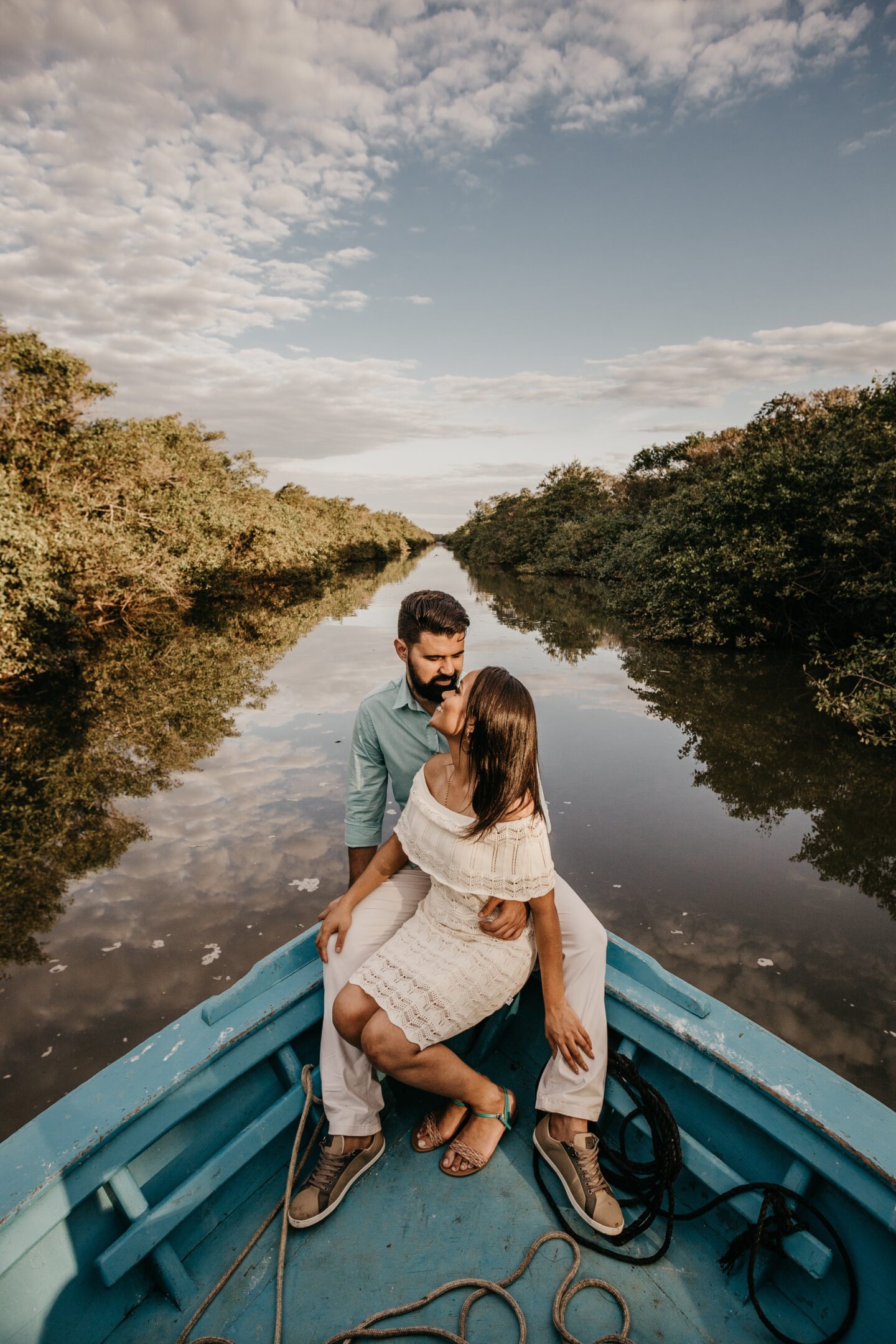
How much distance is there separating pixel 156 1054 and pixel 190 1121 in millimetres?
271

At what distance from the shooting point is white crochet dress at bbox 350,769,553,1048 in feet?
6.12

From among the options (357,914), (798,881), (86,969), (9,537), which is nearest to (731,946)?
(798,881)

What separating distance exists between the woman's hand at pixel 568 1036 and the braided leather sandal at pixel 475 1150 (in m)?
0.34

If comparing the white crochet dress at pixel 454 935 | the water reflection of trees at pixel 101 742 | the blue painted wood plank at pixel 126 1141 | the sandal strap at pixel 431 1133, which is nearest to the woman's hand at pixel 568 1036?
the white crochet dress at pixel 454 935

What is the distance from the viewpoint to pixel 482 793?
1.85 metres

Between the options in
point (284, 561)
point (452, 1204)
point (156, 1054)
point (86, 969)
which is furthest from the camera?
point (284, 561)

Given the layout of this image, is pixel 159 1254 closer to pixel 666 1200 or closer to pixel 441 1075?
pixel 441 1075

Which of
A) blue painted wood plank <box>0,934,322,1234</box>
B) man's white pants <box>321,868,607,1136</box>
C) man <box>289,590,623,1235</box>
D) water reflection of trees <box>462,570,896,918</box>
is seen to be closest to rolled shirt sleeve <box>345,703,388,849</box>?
man <box>289,590,623,1235</box>

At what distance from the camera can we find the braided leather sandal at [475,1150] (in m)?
2.05

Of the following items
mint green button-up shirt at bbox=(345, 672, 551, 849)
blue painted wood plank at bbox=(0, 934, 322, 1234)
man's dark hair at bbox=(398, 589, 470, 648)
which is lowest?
blue painted wood plank at bbox=(0, 934, 322, 1234)

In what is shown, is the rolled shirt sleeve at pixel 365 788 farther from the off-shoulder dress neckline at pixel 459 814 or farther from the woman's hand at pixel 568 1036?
the woman's hand at pixel 568 1036

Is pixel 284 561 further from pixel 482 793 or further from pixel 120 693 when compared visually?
pixel 482 793

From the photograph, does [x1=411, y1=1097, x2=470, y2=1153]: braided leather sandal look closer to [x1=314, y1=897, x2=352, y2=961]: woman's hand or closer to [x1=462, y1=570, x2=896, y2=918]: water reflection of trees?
[x1=314, y1=897, x2=352, y2=961]: woman's hand

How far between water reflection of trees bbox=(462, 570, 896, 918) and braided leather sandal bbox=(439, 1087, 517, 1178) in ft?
12.7
